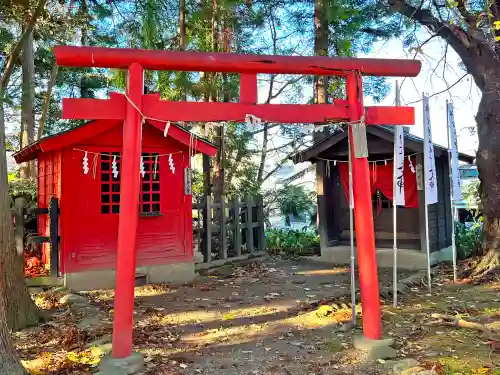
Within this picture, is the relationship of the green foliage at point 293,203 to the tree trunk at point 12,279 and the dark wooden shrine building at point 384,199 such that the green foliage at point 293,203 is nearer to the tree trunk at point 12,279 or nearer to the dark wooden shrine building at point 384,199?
the dark wooden shrine building at point 384,199

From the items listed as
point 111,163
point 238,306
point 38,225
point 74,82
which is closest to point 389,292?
point 238,306

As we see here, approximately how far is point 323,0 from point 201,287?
710 centimetres

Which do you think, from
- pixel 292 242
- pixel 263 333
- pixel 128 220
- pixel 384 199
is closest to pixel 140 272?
pixel 263 333

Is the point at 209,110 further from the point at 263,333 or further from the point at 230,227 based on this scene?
the point at 230,227

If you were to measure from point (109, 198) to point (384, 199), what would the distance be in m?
7.46

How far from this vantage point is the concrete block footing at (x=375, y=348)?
Answer: 539 cm

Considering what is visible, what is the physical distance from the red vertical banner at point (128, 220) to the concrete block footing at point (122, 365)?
0.29 feet

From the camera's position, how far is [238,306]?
320 inches

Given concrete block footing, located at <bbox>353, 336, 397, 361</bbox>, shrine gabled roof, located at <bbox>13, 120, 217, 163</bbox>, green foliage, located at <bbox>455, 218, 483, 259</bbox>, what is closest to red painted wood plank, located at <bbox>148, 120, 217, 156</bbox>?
shrine gabled roof, located at <bbox>13, 120, 217, 163</bbox>

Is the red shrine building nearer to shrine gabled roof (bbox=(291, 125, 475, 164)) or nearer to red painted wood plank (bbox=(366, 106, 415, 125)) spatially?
shrine gabled roof (bbox=(291, 125, 475, 164))

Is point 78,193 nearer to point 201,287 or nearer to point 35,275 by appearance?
point 35,275

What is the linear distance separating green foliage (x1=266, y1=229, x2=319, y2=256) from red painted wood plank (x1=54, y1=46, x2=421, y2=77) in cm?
894

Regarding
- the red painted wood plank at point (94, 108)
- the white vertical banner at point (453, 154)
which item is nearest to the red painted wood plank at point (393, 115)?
the red painted wood plank at point (94, 108)

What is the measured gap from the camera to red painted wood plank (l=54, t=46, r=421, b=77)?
5.33 meters
